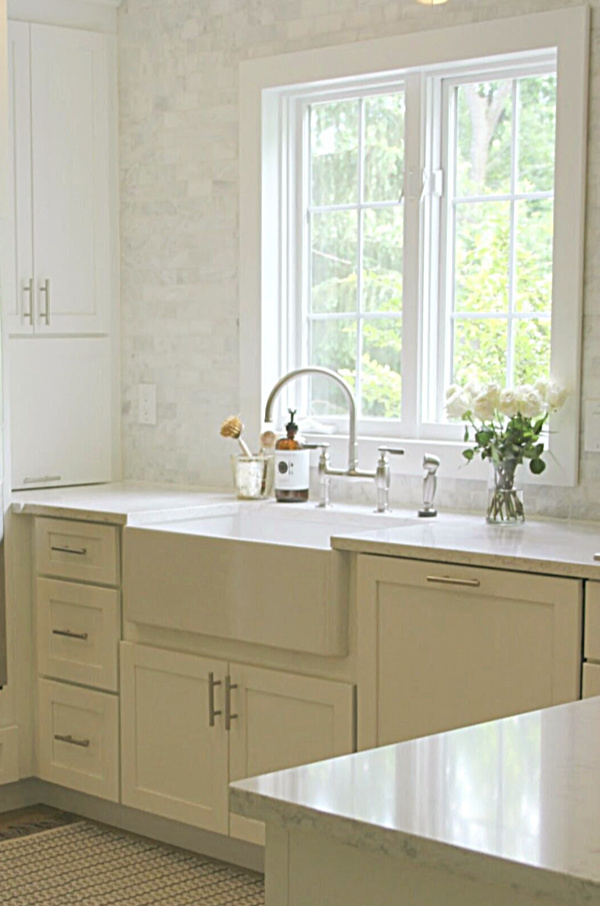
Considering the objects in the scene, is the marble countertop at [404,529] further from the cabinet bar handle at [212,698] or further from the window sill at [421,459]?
the cabinet bar handle at [212,698]

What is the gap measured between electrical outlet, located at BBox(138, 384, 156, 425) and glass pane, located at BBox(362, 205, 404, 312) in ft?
2.76

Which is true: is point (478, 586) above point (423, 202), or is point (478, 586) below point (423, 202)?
below

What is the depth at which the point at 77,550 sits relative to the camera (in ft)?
12.9

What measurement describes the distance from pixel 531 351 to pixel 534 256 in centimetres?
26

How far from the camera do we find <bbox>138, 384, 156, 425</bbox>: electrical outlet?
461cm

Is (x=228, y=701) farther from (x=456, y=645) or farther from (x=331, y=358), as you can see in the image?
(x=331, y=358)

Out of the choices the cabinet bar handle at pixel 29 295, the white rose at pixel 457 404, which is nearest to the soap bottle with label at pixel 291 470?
the white rose at pixel 457 404

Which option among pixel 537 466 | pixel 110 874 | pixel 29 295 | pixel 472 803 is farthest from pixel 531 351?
pixel 472 803

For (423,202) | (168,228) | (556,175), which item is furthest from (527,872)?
(168,228)

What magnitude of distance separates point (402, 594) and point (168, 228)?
1845 millimetres

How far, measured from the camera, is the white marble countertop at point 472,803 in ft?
3.61

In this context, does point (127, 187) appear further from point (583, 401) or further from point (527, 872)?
point (527, 872)

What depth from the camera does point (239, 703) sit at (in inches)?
140

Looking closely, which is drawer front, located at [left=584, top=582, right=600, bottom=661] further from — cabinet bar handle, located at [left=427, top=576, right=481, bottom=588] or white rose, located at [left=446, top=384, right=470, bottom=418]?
white rose, located at [left=446, top=384, right=470, bottom=418]
